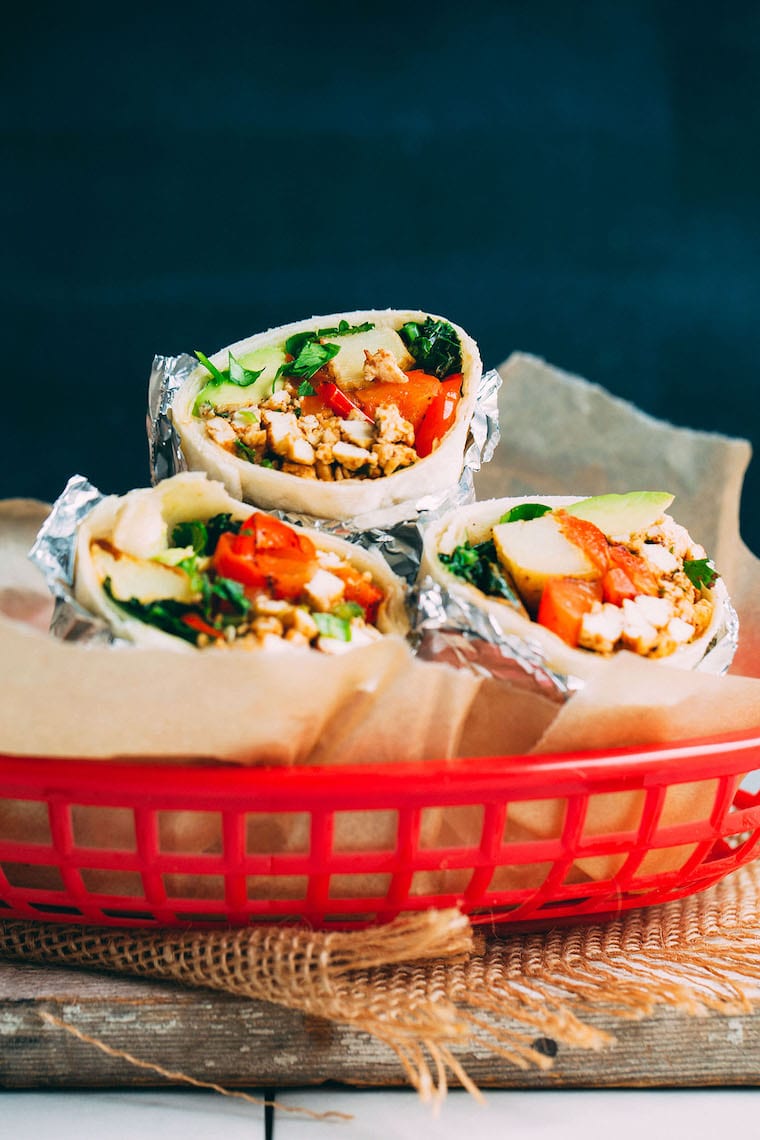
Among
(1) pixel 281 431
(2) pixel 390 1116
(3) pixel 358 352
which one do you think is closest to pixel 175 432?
(1) pixel 281 431

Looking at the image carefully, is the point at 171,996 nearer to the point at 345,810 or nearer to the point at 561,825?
the point at 345,810

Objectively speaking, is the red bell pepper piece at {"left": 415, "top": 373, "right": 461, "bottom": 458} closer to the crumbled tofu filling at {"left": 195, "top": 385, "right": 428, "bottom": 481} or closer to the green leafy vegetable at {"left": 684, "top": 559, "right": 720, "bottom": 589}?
the crumbled tofu filling at {"left": 195, "top": 385, "right": 428, "bottom": 481}

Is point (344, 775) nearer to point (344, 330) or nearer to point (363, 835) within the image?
point (363, 835)

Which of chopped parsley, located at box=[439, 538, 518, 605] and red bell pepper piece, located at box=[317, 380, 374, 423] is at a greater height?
red bell pepper piece, located at box=[317, 380, 374, 423]

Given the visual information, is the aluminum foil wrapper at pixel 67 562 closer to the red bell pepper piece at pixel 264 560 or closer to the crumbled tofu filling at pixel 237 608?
the crumbled tofu filling at pixel 237 608

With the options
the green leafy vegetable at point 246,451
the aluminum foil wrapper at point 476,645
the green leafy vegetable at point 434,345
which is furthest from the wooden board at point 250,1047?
the green leafy vegetable at point 434,345

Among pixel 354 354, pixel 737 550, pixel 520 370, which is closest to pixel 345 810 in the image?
pixel 354 354

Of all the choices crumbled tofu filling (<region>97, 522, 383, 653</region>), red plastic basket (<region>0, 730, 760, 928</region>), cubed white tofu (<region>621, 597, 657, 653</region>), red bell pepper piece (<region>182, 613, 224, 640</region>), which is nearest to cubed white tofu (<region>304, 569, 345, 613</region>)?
crumbled tofu filling (<region>97, 522, 383, 653</region>)
